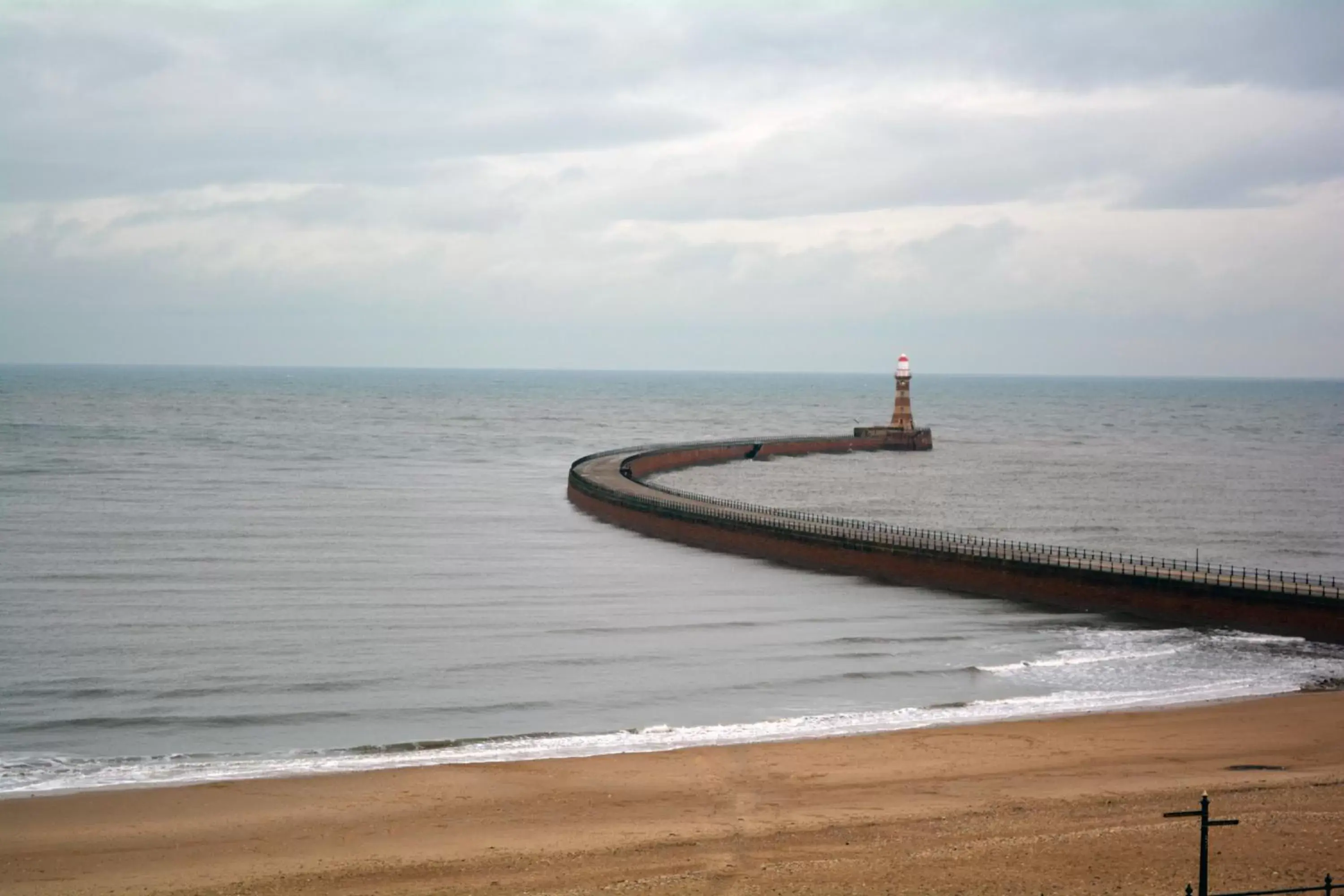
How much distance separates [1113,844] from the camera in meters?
18.6

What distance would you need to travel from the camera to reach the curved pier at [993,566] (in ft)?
122

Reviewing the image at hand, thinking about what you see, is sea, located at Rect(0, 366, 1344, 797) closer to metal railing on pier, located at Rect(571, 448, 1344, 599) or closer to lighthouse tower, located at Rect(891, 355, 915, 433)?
metal railing on pier, located at Rect(571, 448, 1344, 599)

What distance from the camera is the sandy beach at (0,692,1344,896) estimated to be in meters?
17.7

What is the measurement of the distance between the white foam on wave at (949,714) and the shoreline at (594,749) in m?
0.04

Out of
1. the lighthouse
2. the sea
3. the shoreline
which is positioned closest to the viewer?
the shoreline

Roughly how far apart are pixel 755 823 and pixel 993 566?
26.1 metres

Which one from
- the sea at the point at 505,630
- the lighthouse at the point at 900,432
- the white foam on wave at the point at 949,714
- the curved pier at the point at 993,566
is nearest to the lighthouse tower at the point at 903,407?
the lighthouse at the point at 900,432

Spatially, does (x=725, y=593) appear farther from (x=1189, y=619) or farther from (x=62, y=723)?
(x=62, y=723)

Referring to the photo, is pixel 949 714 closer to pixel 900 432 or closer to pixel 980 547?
pixel 980 547

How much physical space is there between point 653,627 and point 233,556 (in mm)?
20207

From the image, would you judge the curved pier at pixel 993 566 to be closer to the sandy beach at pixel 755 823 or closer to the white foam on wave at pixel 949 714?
the white foam on wave at pixel 949 714

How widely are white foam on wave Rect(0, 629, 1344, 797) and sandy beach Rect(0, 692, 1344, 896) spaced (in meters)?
0.78

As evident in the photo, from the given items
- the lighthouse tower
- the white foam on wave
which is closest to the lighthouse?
the lighthouse tower

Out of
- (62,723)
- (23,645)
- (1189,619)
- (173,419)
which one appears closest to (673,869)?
(62,723)
